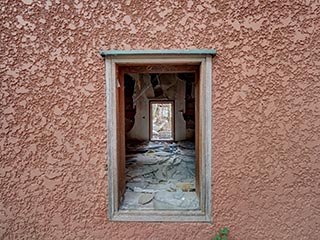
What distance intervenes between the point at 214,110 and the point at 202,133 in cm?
38

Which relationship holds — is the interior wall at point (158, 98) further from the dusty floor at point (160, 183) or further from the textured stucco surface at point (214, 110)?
the textured stucco surface at point (214, 110)

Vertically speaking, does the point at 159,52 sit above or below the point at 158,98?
above

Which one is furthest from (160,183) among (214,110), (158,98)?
(158,98)

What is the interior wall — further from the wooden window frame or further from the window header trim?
the window header trim

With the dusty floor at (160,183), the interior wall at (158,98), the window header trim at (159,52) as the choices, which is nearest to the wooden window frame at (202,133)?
the window header trim at (159,52)

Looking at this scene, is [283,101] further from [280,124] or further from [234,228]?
[234,228]

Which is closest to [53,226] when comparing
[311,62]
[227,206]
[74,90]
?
[74,90]

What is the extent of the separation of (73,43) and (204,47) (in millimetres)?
1799

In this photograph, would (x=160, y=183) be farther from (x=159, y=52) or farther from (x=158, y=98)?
(x=158, y=98)

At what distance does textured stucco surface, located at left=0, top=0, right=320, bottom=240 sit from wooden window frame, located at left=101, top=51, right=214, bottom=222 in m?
0.10

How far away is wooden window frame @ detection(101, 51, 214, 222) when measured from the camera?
9.96 ft

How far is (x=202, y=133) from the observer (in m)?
3.18

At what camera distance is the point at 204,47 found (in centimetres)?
300

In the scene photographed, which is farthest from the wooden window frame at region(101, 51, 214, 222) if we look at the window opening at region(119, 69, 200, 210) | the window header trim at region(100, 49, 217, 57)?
the window opening at region(119, 69, 200, 210)
